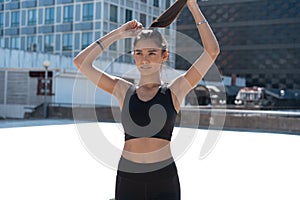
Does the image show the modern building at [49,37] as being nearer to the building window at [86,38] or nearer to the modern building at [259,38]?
the building window at [86,38]

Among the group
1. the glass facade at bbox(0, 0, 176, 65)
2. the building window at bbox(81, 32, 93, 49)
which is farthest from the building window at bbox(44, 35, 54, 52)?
the building window at bbox(81, 32, 93, 49)

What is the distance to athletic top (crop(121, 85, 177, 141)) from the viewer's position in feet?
6.82

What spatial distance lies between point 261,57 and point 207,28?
170ft

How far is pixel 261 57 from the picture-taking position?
2042 inches

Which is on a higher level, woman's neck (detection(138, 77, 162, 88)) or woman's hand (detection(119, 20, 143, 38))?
woman's hand (detection(119, 20, 143, 38))

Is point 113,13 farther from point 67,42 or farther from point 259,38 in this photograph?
point 259,38

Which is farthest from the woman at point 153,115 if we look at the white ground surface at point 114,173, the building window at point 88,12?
the building window at point 88,12

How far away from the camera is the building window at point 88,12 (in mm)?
→ 36875

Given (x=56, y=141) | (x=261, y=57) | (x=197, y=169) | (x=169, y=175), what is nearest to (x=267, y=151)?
(x=197, y=169)

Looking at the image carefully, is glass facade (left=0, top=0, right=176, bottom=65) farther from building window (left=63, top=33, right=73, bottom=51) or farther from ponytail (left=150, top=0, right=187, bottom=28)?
ponytail (left=150, top=0, right=187, bottom=28)

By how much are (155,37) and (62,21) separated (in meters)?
38.7

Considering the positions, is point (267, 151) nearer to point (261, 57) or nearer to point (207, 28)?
point (207, 28)

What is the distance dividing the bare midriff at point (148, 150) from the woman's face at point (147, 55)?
369 millimetres

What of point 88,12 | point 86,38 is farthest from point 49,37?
point 88,12
